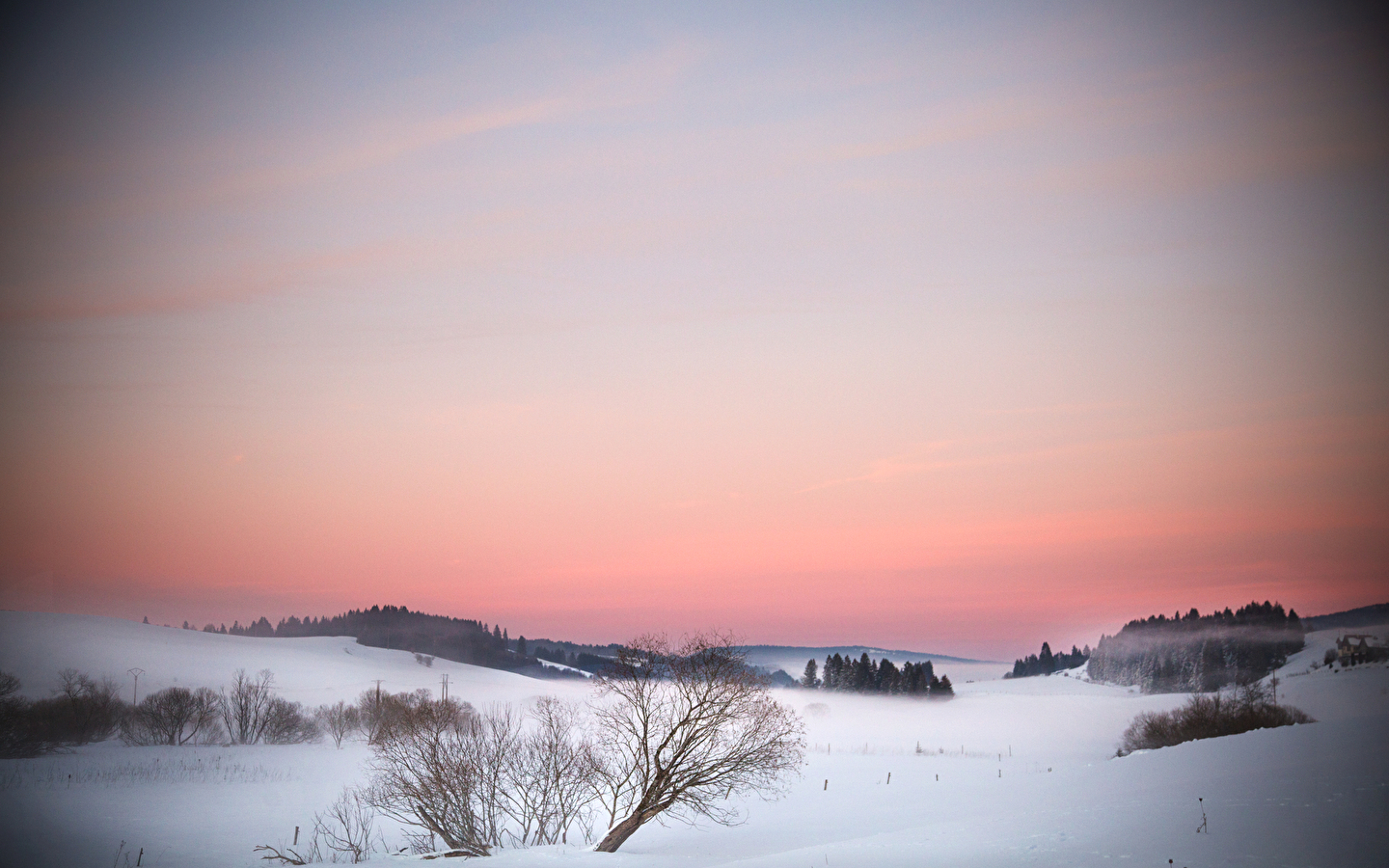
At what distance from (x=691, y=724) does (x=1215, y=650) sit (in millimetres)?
156047

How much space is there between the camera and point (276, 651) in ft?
608

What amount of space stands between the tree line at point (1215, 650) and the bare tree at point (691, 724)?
135861mm

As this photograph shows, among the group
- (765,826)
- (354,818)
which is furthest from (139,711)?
(765,826)

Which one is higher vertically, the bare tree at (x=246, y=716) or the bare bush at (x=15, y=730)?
the bare bush at (x=15, y=730)

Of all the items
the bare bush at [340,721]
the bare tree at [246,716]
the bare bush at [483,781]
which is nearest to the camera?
the bare bush at [483,781]

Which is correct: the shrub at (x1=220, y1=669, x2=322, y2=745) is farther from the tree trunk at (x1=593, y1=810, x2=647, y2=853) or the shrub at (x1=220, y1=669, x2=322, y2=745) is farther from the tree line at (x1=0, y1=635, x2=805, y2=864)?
the tree trunk at (x1=593, y1=810, x2=647, y2=853)

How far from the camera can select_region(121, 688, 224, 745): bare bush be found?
94.3 m

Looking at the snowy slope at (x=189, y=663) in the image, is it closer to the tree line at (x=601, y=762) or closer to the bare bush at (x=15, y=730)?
the bare bush at (x=15, y=730)

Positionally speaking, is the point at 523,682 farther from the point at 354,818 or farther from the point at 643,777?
the point at 643,777

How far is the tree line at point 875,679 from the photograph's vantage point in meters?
163

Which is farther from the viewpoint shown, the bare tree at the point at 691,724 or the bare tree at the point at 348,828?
the bare tree at the point at 348,828

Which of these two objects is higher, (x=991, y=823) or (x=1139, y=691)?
(x=991, y=823)

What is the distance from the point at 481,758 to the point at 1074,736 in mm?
109729

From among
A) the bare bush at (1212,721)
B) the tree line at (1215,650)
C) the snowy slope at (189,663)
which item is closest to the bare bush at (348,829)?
the bare bush at (1212,721)
